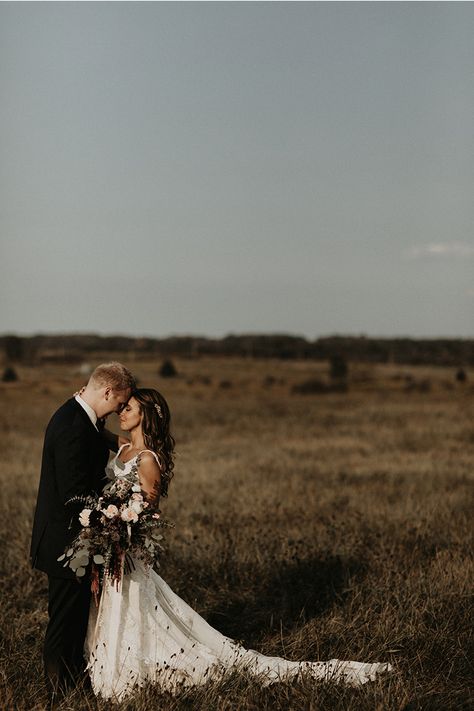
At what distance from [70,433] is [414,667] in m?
2.93

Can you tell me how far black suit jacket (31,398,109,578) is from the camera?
14.3 feet

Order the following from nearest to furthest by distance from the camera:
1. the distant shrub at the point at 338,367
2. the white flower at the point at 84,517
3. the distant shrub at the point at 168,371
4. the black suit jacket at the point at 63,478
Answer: the white flower at the point at 84,517 < the black suit jacket at the point at 63,478 < the distant shrub at the point at 338,367 < the distant shrub at the point at 168,371

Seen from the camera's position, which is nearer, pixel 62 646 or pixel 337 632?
pixel 62 646

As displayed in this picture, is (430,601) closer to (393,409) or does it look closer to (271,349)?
(393,409)

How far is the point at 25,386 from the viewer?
4069 centimetres

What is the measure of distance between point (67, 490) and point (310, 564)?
12.6 feet

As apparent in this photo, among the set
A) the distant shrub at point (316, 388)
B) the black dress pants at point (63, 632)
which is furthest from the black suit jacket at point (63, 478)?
the distant shrub at point (316, 388)

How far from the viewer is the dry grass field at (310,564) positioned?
4715 mm

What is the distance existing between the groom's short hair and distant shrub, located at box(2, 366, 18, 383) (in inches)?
1622

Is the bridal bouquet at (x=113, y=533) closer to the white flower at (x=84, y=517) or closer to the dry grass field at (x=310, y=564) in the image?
the white flower at (x=84, y=517)

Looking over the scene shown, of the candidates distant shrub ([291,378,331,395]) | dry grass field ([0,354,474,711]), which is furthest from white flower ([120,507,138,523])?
distant shrub ([291,378,331,395])

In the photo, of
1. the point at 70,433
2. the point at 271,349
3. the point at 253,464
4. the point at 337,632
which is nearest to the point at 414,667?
the point at 337,632

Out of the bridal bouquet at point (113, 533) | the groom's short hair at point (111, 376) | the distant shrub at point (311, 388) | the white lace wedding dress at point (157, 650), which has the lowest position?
the distant shrub at point (311, 388)

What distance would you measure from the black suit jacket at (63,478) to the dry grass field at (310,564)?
847mm
